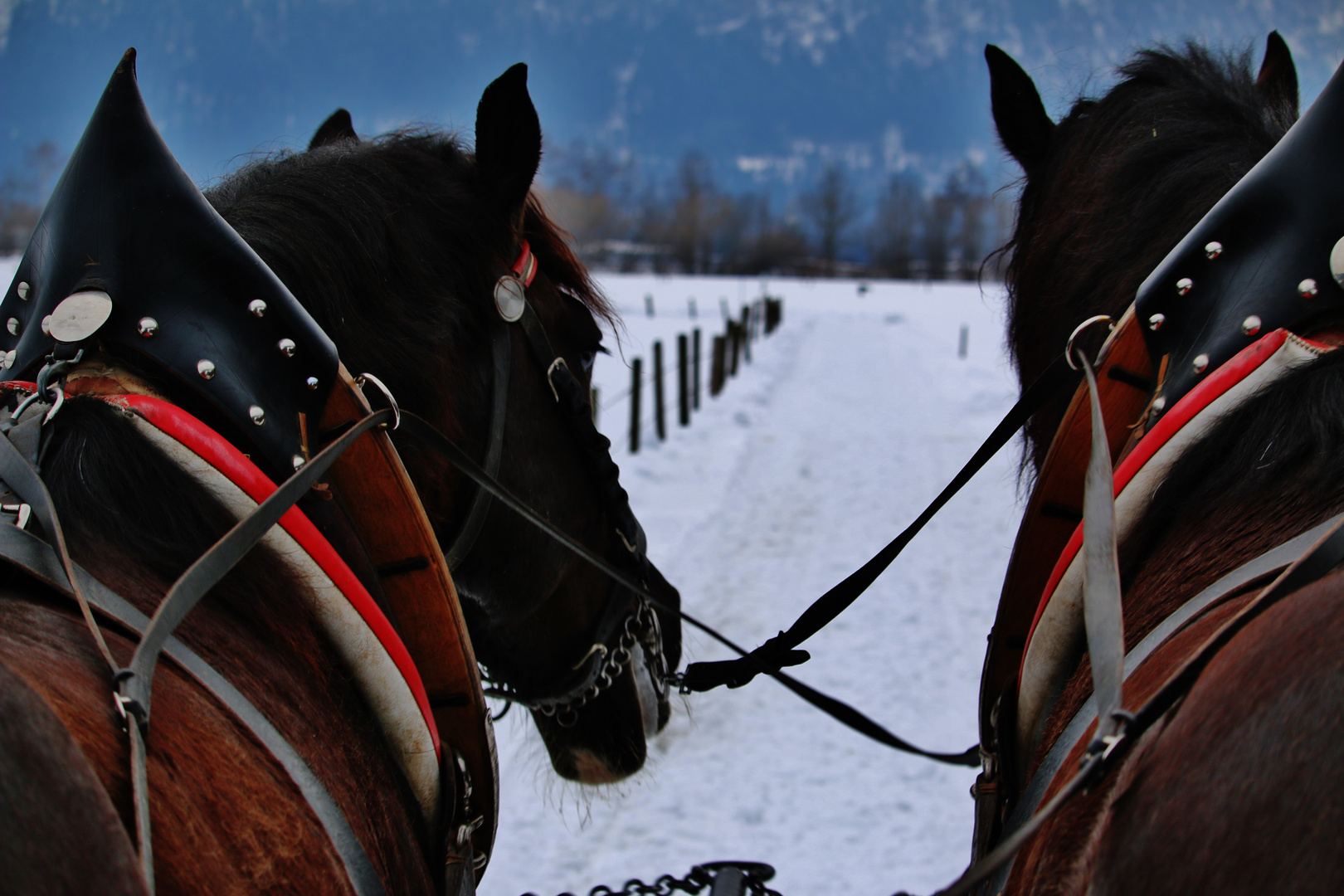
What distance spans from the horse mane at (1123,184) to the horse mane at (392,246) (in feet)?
3.45

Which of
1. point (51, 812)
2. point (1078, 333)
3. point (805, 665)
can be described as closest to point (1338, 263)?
point (1078, 333)

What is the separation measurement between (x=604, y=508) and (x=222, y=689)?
0.90 meters

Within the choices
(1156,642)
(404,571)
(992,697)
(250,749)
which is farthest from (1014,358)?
(250,749)

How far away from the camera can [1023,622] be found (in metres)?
1.38

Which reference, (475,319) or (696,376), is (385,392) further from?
(696,376)

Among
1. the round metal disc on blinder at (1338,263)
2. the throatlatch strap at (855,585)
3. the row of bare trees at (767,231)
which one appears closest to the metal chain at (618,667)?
the throatlatch strap at (855,585)

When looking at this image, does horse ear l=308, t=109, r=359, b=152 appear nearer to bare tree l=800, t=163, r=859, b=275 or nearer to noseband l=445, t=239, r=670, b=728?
noseband l=445, t=239, r=670, b=728

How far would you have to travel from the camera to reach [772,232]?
64.8m

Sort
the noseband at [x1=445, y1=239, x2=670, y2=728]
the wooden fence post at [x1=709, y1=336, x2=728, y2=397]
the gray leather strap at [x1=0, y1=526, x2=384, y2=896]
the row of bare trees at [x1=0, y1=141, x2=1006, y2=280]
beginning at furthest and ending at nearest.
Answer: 1. the row of bare trees at [x1=0, y1=141, x2=1006, y2=280]
2. the wooden fence post at [x1=709, y1=336, x2=728, y2=397]
3. the noseband at [x1=445, y1=239, x2=670, y2=728]
4. the gray leather strap at [x1=0, y1=526, x2=384, y2=896]

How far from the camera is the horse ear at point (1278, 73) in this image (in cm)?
162

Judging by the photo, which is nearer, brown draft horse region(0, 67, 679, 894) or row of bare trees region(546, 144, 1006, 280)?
brown draft horse region(0, 67, 679, 894)

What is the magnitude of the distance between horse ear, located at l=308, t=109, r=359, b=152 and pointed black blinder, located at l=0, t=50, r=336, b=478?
2.07ft

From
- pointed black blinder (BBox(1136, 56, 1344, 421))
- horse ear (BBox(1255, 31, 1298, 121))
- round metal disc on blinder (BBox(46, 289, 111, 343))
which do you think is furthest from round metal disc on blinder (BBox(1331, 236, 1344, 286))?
round metal disc on blinder (BBox(46, 289, 111, 343))

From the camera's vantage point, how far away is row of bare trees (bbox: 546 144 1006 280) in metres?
50.5
